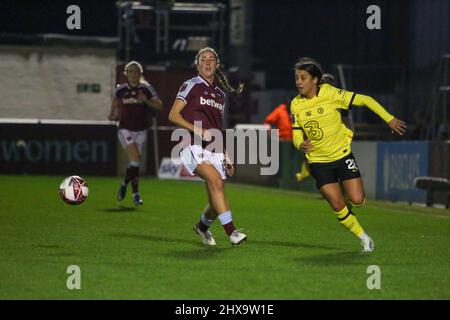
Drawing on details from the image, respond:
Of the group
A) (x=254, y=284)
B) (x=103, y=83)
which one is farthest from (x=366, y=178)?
(x=254, y=284)

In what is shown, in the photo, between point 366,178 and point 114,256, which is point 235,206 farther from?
point 114,256

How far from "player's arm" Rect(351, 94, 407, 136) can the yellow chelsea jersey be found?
135 mm

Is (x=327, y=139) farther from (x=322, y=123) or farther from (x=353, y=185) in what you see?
(x=353, y=185)

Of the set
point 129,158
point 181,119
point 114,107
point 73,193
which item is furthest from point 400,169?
point 181,119

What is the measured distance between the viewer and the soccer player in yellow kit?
Result: 39.1 ft

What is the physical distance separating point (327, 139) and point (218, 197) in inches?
54.7

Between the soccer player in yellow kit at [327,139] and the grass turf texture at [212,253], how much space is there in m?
0.51

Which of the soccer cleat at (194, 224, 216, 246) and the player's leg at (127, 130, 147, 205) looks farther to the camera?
the player's leg at (127, 130, 147, 205)

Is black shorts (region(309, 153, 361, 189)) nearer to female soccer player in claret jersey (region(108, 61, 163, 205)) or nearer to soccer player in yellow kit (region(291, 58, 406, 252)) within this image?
soccer player in yellow kit (region(291, 58, 406, 252))

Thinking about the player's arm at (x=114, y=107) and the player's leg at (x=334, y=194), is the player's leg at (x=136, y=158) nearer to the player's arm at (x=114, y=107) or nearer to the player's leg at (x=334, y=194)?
the player's arm at (x=114, y=107)

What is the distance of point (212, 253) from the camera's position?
11.6 m

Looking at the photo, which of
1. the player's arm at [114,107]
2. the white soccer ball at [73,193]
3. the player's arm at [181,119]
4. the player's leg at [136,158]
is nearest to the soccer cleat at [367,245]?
the player's arm at [181,119]

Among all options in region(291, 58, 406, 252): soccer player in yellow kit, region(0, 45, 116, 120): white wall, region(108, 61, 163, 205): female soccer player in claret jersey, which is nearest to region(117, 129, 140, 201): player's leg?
region(108, 61, 163, 205): female soccer player in claret jersey

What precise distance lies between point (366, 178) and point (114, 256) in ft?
41.7
